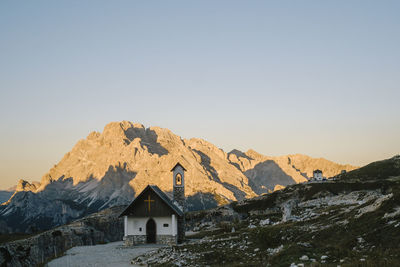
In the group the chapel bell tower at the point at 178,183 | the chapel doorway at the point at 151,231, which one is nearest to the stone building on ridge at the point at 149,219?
the chapel doorway at the point at 151,231

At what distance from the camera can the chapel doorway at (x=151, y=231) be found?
4859 cm

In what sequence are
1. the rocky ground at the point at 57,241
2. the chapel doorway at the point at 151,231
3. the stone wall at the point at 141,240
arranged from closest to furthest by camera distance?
the rocky ground at the point at 57,241 < the stone wall at the point at 141,240 < the chapel doorway at the point at 151,231

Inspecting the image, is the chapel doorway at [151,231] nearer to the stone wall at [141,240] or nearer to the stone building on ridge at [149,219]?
the stone building on ridge at [149,219]

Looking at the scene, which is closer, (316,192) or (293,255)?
(293,255)

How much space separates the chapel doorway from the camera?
4859 centimetres

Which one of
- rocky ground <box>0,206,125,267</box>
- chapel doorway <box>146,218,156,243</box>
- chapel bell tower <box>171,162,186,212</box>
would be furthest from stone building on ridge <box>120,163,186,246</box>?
rocky ground <box>0,206,125,267</box>

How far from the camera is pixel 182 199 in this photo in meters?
57.0

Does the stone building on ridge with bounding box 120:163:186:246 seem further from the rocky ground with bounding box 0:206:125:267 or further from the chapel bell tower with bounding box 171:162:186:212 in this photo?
the rocky ground with bounding box 0:206:125:267

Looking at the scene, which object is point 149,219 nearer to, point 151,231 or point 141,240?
point 151,231

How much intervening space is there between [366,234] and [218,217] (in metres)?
77.3

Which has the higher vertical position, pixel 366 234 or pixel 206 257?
pixel 366 234

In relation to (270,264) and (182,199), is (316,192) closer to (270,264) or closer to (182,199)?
(182,199)

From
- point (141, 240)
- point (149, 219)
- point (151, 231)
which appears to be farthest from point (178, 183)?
point (141, 240)

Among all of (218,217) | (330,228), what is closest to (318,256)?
(330,228)
